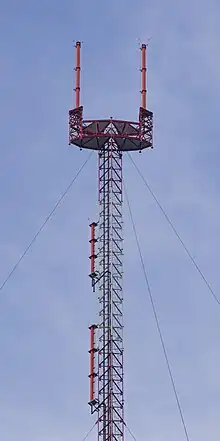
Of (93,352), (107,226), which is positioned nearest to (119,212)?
(107,226)

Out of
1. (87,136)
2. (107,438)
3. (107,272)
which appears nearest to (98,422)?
(107,438)

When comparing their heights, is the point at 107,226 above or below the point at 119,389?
above

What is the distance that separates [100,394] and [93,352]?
4279 mm

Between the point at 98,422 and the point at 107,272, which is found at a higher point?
the point at 107,272

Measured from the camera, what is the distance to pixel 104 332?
646ft

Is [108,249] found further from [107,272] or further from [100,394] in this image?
[100,394]

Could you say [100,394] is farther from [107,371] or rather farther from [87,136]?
[87,136]

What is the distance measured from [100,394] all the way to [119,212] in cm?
1822

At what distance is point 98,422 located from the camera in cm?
19512

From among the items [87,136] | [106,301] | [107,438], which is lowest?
[107,438]

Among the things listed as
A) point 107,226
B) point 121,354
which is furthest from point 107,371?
point 107,226

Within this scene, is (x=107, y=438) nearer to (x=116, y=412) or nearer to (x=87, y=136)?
(x=116, y=412)

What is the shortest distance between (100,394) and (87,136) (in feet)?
84.0

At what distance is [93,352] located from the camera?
647 feet
